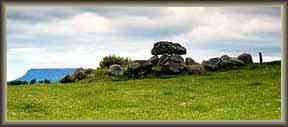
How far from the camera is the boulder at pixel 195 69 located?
6339 millimetres

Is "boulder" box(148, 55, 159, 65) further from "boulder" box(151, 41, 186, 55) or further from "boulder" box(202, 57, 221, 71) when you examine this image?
"boulder" box(202, 57, 221, 71)

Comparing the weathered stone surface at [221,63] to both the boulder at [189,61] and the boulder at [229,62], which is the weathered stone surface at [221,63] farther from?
the boulder at [189,61]

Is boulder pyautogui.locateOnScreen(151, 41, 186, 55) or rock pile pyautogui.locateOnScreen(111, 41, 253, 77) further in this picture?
rock pile pyautogui.locateOnScreen(111, 41, 253, 77)

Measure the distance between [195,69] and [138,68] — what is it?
0.79m

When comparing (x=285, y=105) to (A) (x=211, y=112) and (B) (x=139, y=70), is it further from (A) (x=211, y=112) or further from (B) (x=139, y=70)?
(B) (x=139, y=70)

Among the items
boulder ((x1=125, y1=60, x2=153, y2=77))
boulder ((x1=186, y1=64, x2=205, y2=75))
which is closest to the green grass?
boulder ((x1=186, y1=64, x2=205, y2=75))

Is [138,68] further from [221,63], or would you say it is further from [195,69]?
[221,63]

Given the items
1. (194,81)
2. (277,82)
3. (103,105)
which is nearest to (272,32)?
(277,82)

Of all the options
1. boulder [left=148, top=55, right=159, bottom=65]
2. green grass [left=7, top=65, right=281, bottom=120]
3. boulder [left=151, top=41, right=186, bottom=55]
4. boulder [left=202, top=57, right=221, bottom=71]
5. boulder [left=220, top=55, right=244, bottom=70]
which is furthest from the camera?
boulder [left=148, top=55, right=159, bottom=65]

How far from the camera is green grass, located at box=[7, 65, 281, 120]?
177 inches

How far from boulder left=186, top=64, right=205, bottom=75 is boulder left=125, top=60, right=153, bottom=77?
524 mm

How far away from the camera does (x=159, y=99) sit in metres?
5.31

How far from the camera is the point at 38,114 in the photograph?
14.9 feet

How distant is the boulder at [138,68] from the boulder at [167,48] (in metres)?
0.21
